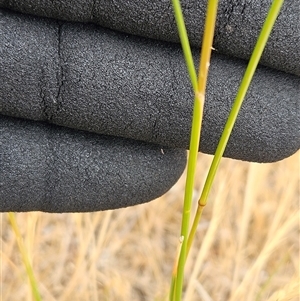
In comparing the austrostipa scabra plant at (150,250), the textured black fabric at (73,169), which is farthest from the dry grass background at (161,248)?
the textured black fabric at (73,169)

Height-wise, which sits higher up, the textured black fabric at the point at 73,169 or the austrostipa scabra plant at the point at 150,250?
the austrostipa scabra plant at the point at 150,250

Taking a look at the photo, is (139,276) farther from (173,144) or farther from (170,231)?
(173,144)

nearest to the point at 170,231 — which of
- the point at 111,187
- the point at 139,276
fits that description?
the point at 139,276

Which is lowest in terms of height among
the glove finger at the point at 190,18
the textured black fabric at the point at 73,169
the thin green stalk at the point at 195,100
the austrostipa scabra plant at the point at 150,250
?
the thin green stalk at the point at 195,100

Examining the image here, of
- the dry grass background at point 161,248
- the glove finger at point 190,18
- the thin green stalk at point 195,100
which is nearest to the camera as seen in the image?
the thin green stalk at point 195,100

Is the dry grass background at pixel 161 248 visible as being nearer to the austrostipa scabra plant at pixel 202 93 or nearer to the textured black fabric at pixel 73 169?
the textured black fabric at pixel 73 169

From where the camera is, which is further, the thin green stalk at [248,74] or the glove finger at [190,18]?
the glove finger at [190,18]

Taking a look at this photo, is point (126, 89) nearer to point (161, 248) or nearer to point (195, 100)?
point (195, 100)

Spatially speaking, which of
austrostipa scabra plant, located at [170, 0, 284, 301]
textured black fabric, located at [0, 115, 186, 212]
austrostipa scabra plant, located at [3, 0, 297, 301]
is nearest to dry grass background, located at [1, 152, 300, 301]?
austrostipa scabra plant, located at [3, 0, 297, 301]
